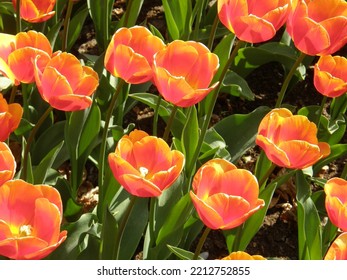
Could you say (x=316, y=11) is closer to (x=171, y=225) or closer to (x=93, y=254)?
(x=171, y=225)

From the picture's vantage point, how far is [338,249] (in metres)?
1.33

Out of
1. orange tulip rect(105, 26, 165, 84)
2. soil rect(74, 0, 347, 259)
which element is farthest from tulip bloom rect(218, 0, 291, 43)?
soil rect(74, 0, 347, 259)

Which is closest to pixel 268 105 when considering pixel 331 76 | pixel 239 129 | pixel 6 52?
pixel 239 129

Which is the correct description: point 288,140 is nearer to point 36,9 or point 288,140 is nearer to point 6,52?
point 6,52

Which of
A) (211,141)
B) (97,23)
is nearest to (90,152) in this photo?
(211,141)

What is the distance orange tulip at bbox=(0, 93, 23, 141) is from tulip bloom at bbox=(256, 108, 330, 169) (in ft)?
1.64

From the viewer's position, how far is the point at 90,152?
204 cm

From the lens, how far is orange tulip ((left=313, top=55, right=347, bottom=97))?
180 cm

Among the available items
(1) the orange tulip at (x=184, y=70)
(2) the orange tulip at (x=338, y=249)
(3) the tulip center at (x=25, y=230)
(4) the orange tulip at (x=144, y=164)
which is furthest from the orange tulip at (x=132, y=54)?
(2) the orange tulip at (x=338, y=249)

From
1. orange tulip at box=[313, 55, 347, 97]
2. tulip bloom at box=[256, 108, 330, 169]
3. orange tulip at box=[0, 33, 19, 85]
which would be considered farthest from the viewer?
orange tulip at box=[313, 55, 347, 97]

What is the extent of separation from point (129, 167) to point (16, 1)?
2.58 ft

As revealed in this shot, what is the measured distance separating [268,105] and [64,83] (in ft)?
3.88

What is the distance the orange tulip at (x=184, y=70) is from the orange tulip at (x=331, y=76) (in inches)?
13.3

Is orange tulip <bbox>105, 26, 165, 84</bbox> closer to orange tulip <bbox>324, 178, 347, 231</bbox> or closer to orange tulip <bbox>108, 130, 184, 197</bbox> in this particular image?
Answer: orange tulip <bbox>108, 130, 184, 197</bbox>
